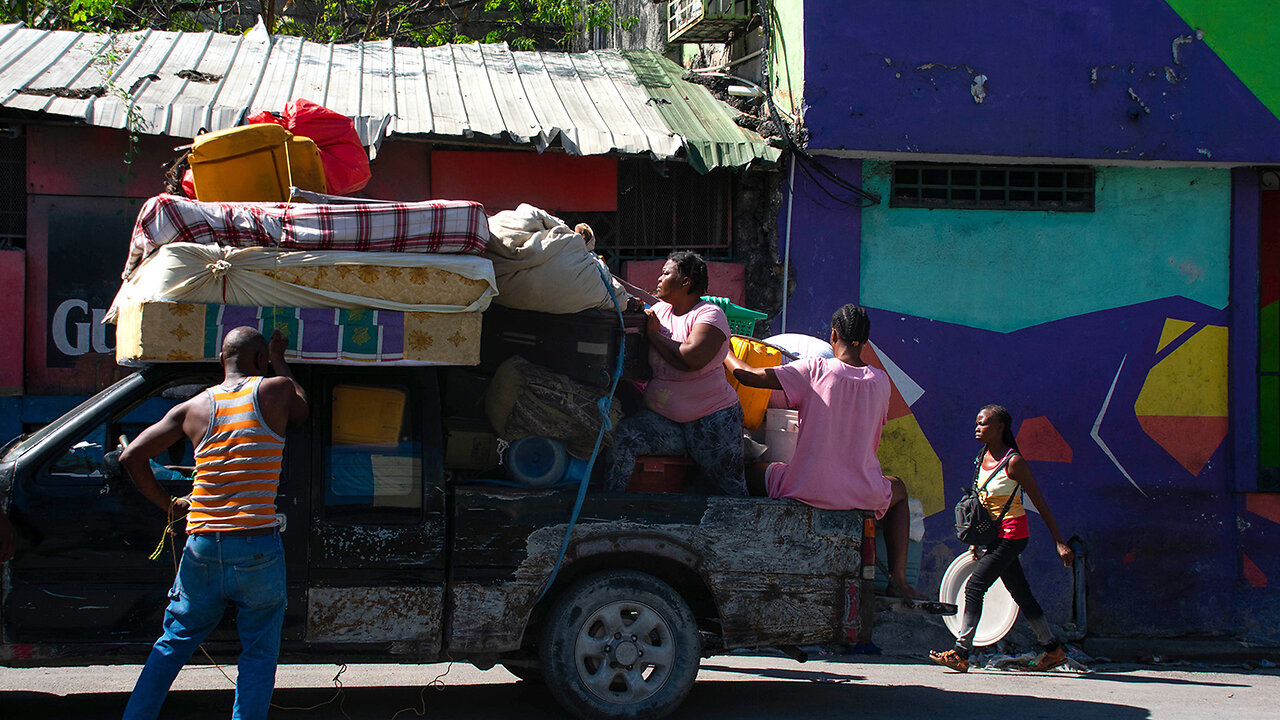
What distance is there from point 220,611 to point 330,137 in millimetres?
2900

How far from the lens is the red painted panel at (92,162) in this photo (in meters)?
7.50

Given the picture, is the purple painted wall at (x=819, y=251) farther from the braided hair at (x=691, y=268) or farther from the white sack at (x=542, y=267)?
the white sack at (x=542, y=267)

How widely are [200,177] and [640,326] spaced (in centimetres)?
213

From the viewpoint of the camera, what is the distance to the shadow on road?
5223mm

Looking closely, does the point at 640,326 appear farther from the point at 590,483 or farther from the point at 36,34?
the point at 36,34

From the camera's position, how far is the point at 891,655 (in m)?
7.96

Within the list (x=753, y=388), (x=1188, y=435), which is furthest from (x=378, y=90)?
(x=1188, y=435)

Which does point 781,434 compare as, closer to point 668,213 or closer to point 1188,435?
point 668,213

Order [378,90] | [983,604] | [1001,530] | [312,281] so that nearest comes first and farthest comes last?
[312,281] < [1001,530] < [983,604] < [378,90]

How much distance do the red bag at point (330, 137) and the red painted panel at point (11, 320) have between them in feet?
7.55

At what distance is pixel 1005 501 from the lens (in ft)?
22.3

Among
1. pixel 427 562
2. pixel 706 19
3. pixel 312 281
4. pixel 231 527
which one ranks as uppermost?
pixel 706 19

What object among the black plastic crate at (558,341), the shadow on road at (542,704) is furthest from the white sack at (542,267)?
the shadow on road at (542,704)

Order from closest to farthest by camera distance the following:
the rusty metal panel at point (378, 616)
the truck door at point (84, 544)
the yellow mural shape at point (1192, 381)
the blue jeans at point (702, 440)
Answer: the truck door at point (84, 544) → the rusty metal panel at point (378, 616) → the blue jeans at point (702, 440) → the yellow mural shape at point (1192, 381)
